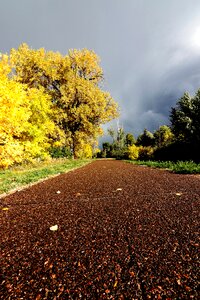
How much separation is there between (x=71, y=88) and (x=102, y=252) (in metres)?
24.9

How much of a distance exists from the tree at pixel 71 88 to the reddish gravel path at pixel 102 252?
20700mm

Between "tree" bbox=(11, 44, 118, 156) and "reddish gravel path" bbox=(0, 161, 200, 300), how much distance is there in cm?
2070

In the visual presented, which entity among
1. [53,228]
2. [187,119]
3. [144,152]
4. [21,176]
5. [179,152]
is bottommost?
[53,228]

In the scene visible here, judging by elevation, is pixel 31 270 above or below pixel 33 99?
below

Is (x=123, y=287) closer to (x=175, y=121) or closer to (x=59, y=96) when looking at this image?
(x=175, y=121)

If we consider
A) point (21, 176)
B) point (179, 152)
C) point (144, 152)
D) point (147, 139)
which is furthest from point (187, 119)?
point (147, 139)

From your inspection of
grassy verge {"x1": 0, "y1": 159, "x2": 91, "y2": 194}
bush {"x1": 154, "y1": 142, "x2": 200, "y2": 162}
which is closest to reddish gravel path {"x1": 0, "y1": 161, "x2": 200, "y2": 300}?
grassy verge {"x1": 0, "y1": 159, "x2": 91, "y2": 194}

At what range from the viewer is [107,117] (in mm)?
26078

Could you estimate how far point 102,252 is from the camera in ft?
6.53

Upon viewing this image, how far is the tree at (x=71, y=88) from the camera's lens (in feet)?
77.6

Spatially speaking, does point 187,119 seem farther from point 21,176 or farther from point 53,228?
point 53,228

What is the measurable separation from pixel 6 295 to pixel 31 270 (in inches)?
12.3

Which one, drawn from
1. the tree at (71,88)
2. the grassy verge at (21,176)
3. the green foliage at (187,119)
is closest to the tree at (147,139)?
the tree at (71,88)

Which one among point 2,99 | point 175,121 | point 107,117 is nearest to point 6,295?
point 2,99
